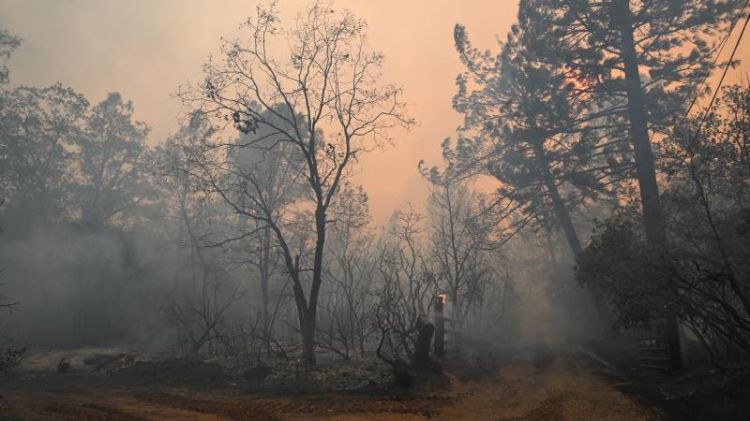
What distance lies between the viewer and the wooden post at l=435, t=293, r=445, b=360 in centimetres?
1683

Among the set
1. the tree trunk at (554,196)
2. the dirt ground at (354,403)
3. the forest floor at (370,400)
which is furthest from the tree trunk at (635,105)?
the dirt ground at (354,403)

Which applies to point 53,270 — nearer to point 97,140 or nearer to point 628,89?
point 97,140

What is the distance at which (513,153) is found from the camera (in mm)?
23047

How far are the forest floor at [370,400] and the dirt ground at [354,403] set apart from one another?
0.02 metres

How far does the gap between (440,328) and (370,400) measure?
243 inches

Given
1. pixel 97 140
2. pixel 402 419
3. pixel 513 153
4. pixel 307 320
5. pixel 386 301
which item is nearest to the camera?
pixel 402 419

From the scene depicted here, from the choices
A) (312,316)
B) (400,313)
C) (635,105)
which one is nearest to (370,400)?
(312,316)

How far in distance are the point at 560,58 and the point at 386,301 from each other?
1041cm

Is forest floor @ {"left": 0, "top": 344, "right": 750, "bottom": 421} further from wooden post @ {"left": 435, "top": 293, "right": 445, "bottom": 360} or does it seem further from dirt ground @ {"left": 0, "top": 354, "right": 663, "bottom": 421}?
wooden post @ {"left": 435, "top": 293, "right": 445, "bottom": 360}

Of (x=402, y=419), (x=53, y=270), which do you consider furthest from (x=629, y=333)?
(x=53, y=270)

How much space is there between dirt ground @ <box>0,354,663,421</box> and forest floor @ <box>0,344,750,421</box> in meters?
0.02

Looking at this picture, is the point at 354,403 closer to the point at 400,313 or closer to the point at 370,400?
the point at 370,400

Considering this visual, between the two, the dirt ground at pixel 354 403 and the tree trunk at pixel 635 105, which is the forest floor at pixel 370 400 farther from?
the tree trunk at pixel 635 105

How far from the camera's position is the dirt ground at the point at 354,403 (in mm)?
9828
